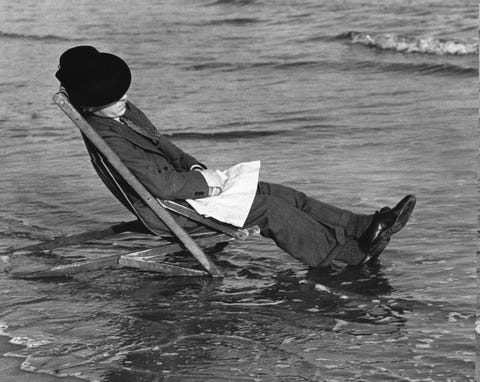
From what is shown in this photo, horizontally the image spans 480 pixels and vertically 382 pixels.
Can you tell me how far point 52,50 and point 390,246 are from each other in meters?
11.0

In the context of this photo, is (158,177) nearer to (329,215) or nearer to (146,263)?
(146,263)

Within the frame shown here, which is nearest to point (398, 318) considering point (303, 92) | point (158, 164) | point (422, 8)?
point (158, 164)

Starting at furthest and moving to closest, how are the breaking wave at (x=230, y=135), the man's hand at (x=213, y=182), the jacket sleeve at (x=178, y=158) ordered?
the breaking wave at (x=230, y=135)
the jacket sleeve at (x=178, y=158)
the man's hand at (x=213, y=182)

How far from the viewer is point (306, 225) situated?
6.45 meters

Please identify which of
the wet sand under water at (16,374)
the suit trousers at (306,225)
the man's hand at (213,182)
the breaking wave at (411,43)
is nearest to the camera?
the wet sand under water at (16,374)

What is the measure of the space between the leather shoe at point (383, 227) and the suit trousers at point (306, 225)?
0.20ft

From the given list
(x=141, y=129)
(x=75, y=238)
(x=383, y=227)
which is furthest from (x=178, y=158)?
(x=383, y=227)

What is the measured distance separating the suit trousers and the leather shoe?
6cm

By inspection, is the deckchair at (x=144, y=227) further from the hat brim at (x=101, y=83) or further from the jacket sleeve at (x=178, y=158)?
the jacket sleeve at (x=178, y=158)

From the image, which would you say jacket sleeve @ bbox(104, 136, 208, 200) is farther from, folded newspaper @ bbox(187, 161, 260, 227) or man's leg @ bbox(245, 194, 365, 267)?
man's leg @ bbox(245, 194, 365, 267)

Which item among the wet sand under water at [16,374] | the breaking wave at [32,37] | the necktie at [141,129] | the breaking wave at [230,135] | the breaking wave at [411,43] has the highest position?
the necktie at [141,129]

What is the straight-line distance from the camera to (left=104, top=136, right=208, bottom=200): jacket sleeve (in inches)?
244

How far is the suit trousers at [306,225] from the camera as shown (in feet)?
21.0

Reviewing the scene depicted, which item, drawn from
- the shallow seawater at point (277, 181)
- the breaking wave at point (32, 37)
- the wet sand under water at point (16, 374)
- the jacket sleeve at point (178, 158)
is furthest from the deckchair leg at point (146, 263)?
the breaking wave at point (32, 37)
